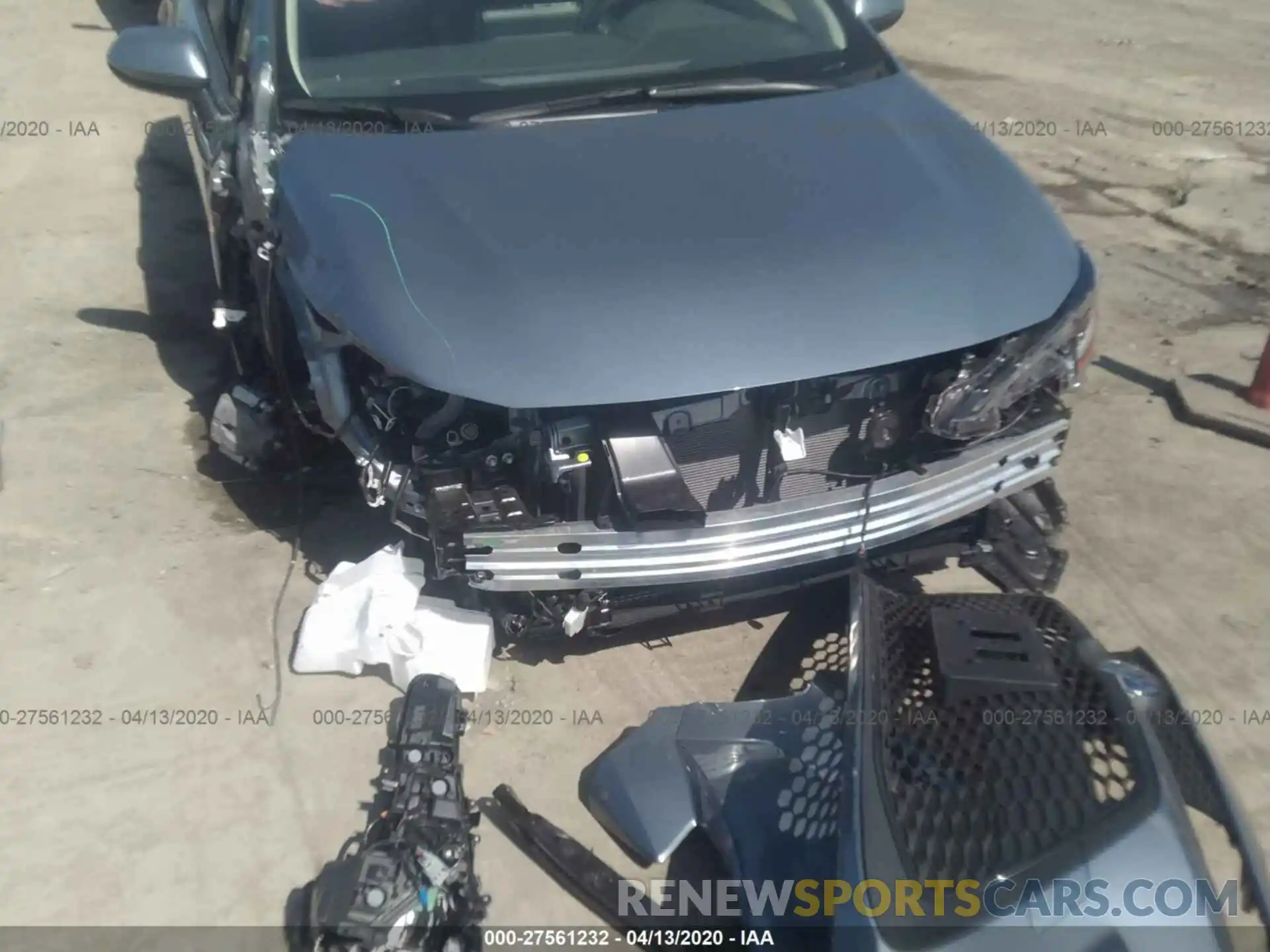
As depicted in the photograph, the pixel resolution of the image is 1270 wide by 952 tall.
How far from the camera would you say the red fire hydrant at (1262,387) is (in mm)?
4551

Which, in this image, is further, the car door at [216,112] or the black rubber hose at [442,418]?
the car door at [216,112]

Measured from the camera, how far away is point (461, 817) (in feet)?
9.06

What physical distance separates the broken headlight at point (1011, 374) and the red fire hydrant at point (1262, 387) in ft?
5.78

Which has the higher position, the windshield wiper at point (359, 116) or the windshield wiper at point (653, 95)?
the windshield wiper at point (653, 95)

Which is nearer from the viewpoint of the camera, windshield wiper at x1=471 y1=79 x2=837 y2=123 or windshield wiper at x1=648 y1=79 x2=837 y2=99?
windshield wiper at x1=471 y1=79 x2=837 y2=123

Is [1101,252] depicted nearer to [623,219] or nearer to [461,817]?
[623,219]

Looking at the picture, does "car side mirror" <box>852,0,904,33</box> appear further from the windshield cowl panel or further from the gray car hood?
the gray car hood

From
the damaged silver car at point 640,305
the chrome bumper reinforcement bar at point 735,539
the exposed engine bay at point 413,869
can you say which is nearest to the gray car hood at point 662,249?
the damaged silver car at point 640,305

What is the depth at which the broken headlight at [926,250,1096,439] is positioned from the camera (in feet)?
9.72

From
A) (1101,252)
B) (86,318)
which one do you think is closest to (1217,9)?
(1101,252)

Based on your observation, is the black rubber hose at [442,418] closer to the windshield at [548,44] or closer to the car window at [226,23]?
the windshield at [548,44]

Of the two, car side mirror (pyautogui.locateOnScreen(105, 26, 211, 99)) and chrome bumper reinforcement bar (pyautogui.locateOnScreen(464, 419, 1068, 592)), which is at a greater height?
car side mirror (pyautogui.locateOnScreen(105, 26, 211, 99))

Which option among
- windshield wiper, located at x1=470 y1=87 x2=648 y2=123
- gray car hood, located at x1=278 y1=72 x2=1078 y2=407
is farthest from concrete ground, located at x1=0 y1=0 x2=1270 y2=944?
windshield wiper, located at x1=470 y1=87 x2=648 y2=123

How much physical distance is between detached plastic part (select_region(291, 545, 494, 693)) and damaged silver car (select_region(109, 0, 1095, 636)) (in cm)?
15
